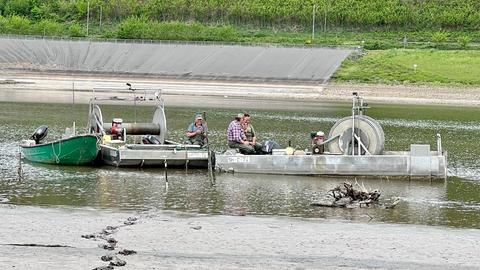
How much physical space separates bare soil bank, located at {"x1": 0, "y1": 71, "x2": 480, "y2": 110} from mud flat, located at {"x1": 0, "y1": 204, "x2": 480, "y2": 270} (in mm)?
55509

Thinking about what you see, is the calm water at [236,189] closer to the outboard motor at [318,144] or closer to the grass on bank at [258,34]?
the outboard motor at [318,144]

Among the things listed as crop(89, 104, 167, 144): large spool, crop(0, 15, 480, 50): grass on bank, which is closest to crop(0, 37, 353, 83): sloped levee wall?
crop(0, 15, 480, 50): grass on bank

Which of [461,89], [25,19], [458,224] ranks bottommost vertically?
[458,224]

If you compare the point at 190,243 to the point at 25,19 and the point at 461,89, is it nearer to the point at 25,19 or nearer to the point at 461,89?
the point at 461,89

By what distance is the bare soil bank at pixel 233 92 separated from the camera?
85.7 meters

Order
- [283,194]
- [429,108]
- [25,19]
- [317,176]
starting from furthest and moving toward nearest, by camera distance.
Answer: [25,19], [429,108], [317,176], [283,194]

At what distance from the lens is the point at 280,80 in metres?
107

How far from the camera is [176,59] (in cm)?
11781

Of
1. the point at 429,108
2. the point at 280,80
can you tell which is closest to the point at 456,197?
the point at 429,108

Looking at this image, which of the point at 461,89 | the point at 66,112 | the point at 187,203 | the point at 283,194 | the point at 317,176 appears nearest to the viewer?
the point at 187,203

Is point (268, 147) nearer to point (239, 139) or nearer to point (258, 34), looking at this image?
point (239, 139)

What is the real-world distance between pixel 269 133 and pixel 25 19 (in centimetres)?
11317

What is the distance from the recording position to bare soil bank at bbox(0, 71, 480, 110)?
85688 millimetres

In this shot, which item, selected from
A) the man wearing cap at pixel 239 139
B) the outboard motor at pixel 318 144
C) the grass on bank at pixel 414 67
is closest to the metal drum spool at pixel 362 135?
the outboard motor at pixel 318 144
